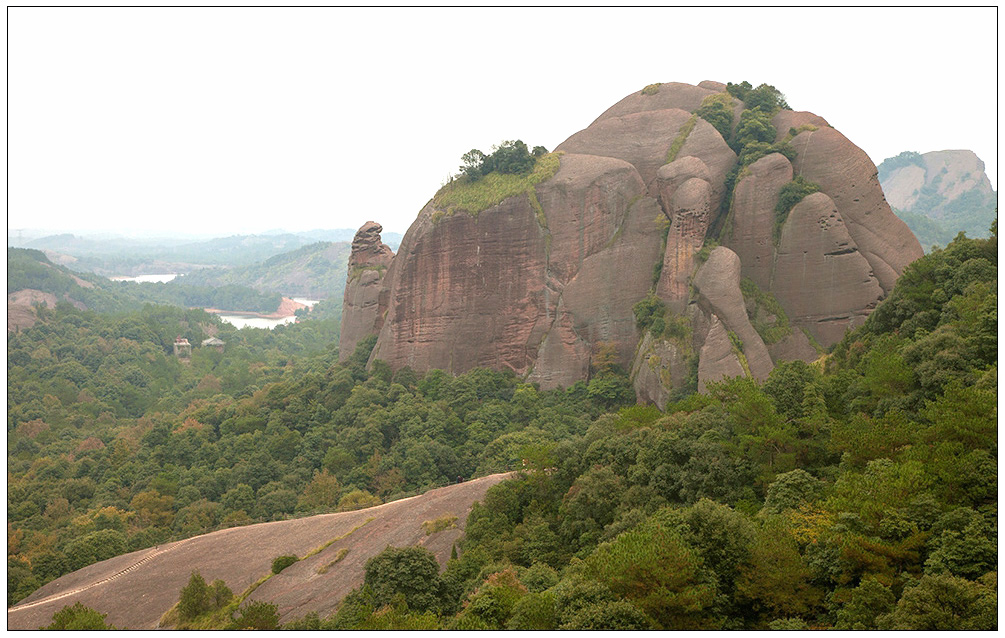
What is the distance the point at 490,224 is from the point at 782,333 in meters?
13.3

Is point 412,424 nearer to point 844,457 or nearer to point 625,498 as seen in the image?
point 625,498

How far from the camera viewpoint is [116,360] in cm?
5928

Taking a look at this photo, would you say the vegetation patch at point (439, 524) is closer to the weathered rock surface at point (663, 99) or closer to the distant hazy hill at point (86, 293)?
the weathered rock surface at point (663, 99)

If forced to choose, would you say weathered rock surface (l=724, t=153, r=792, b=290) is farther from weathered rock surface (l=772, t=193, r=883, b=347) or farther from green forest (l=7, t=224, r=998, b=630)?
green forest (l=7, t=224, r=998, b=630)

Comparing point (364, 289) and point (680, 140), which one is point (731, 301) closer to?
point (680, 140)

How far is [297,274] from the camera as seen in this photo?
140 meters

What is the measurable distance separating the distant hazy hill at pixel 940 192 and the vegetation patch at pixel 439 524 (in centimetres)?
5791

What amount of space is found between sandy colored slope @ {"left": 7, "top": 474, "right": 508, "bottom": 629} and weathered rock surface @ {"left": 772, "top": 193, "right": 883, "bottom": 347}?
46.5 feet

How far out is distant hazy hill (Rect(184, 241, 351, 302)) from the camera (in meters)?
134

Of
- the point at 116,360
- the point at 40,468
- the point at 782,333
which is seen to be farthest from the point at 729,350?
the point at 116,360

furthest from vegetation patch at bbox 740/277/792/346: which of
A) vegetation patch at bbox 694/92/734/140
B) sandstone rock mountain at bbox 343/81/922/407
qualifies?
vegetation patch at bbox 694/92/734/140

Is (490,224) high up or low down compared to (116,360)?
up

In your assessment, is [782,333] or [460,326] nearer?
[782,333]

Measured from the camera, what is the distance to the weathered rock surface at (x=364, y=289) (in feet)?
133
